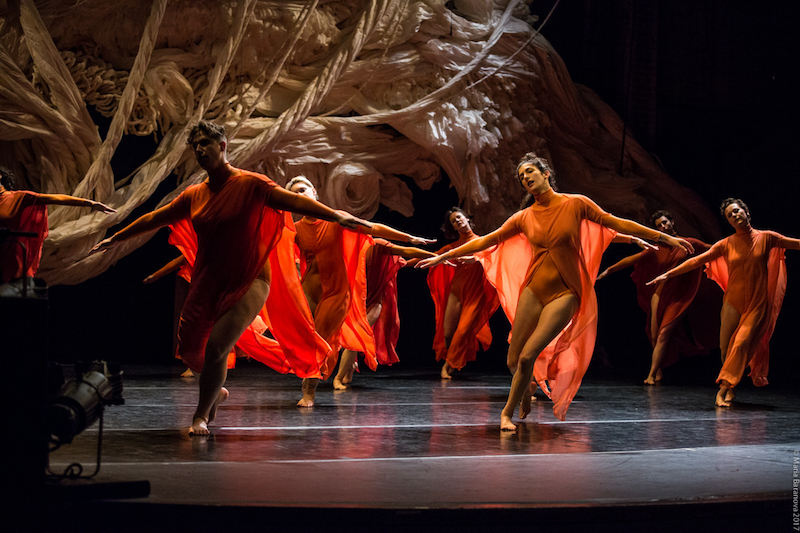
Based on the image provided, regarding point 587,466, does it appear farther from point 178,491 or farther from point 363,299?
point 363,299

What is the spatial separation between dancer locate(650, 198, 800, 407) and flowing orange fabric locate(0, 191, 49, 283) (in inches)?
186

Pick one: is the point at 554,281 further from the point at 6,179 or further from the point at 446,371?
the point at 6,179

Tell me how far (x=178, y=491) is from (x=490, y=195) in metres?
7.47

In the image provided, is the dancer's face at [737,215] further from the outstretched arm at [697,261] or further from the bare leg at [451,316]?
the bare leg at [451,316]

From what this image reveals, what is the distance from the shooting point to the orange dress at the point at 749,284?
6500 mm

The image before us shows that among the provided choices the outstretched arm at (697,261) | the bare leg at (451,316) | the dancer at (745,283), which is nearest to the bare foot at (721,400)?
the dancer at (745,283)

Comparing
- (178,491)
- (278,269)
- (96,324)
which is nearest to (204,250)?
(278,269)

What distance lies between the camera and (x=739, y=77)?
1167 cm

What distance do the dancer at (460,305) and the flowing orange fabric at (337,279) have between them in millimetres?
2038

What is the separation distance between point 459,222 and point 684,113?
4.73 m

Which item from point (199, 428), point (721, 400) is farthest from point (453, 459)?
point (721, 400)

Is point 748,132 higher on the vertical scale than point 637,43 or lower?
lower

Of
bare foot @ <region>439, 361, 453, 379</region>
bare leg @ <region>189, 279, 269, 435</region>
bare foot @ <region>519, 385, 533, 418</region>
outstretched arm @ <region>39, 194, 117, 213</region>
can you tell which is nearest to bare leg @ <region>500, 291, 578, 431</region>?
bare foot @ <region>519, 385, 533, 418</region>

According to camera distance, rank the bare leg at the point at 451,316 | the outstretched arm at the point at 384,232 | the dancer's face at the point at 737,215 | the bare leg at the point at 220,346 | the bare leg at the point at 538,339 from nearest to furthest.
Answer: the bare leg at the point at 220,346, the outstretched arm at the point at 384,232, the bare leg at the point at 538,339, the dancer's face at the point at 737,215, the bare leg at the point at 451,316
